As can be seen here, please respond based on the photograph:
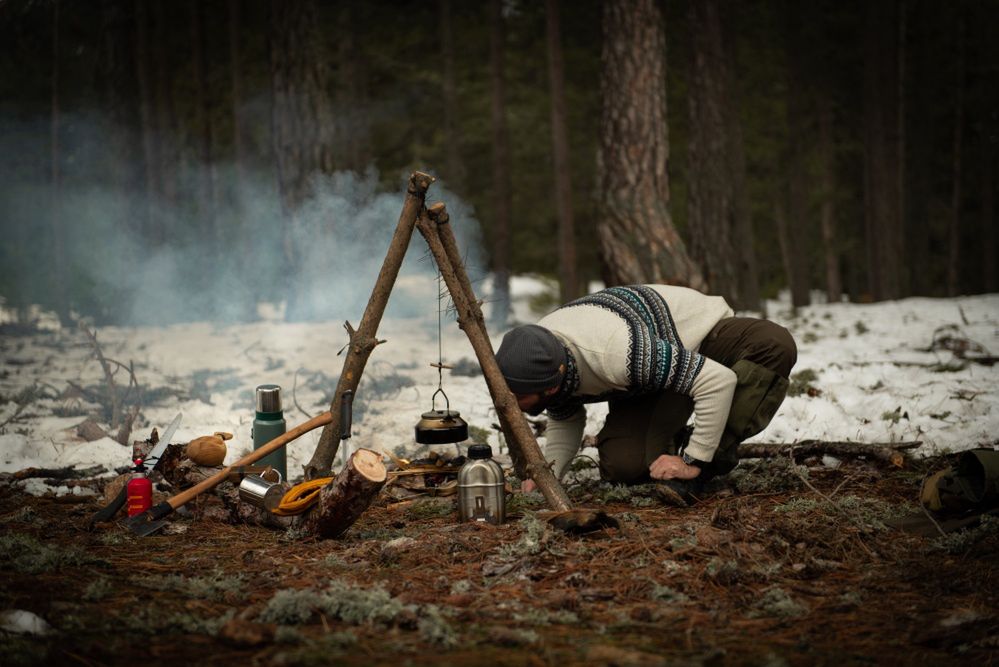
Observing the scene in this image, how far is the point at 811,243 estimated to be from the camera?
78.1 feet

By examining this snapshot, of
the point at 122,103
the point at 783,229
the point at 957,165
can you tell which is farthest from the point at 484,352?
the point at 783,229

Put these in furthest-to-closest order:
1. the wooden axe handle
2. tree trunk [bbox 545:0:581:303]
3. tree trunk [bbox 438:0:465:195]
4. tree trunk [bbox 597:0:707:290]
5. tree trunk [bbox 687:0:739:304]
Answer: tree trunk [bbox 438:0:465:195]
tree trunk [bbox 545:0:581:303]
tree trunk [bbox 687:0:739:304]
tree trunk [bbox 597:0:707:290]
the wooden axe handle

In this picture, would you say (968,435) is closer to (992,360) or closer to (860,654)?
(992,360)

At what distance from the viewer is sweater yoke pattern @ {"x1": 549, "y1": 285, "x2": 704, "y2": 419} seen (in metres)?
3.97

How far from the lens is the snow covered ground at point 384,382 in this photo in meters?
5.51

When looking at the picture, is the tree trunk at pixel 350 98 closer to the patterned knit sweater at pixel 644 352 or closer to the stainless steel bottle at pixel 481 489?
the patterned knit sweater at pixel 644 352

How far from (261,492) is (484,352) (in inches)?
48.2

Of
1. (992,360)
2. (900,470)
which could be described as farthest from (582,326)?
(992,360)

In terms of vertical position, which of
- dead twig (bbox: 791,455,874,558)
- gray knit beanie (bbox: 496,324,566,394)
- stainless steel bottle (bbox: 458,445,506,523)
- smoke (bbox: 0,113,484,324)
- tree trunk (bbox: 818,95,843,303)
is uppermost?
tree trunk (bbox: 818,95,843,303)

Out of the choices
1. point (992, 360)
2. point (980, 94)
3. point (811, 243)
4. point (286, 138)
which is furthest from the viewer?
point (811, 243)

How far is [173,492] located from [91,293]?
8.66m

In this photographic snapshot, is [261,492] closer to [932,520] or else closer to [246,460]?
[246,460]

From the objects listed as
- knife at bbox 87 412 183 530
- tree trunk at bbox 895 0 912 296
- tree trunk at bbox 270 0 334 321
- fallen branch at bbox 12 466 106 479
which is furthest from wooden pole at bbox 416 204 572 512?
tree trunk at bbox 895 0 912 296

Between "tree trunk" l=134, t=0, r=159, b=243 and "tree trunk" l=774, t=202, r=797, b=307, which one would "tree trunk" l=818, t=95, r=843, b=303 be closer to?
"tree trunk" l=774, t=202, r=797, b=307
